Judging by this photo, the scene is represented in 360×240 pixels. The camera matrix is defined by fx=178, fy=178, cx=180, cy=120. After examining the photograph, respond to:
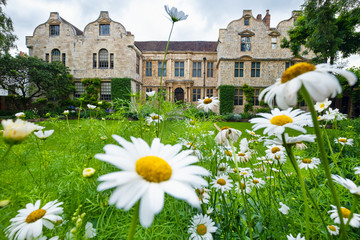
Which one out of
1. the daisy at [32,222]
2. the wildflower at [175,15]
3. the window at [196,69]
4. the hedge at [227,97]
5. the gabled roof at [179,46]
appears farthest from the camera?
the gabled roof at [179,46]

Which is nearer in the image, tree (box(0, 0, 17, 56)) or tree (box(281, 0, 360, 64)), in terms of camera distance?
tree (box(281, 0, 360, 64))

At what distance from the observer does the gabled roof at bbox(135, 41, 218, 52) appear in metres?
Result: 21.2

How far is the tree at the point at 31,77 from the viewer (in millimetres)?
14164

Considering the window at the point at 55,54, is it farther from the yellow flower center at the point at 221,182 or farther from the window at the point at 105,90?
the yellow flower center at the point at 221,182

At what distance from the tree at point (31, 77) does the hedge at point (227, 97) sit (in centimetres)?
1420

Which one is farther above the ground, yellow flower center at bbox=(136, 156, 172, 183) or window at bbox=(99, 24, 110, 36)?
window at bbox=(99, 24, 110, 36)

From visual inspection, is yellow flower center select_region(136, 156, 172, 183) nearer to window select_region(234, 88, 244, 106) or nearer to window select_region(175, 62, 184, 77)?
window select_region(234, 88, 244, 106)

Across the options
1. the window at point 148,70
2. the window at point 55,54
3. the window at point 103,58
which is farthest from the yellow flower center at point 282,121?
the window at point 55,54

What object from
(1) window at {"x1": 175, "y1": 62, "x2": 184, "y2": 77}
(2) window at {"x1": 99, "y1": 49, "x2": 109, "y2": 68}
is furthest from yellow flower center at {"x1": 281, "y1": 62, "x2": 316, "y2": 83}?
(1) window at {"x1": 175, "y1": 62, "x2": 184, "y2": 77}

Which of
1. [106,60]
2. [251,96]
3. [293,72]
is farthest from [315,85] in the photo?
[106,60]

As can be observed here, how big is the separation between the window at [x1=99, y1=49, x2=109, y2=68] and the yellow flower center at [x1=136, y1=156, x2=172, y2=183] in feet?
61.6

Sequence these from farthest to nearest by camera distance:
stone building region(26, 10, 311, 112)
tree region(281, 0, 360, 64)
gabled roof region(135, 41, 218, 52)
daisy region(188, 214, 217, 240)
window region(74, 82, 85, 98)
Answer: gabled roof region(135, 41, 218, 52) → window region(74, 82, 85, 98) → stone building region(26, 10, 311, 112) → tree region(281, 0, 360, 64) → daisy region(188, 214, 217, 240)

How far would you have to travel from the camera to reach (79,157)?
60.4 inches

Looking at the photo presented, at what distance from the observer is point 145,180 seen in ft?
1.51
